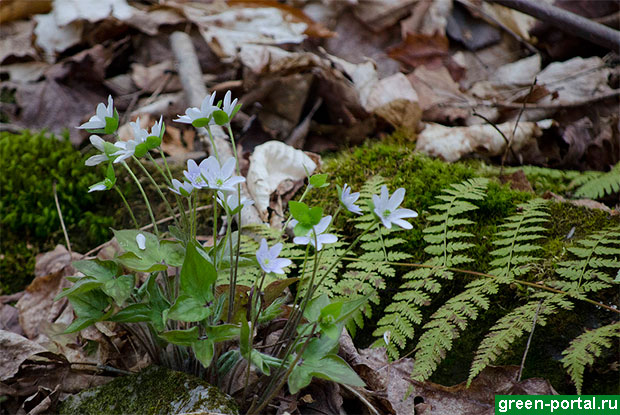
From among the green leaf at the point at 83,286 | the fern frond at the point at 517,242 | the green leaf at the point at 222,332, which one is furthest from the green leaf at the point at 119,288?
the fern frond at the point at 517,242

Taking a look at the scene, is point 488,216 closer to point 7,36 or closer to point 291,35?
point 291,35

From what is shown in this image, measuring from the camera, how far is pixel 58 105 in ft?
12.9

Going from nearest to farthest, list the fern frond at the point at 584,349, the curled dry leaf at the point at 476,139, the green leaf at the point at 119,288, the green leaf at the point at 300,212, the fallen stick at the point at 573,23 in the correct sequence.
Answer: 1. the green leaf at the point at 300,212
2. the green leaf at the point at 119,288
3. the fern frond at the point at 584,349
4. the curled dry leaf at the point at 476,139
5. the fallen stick at the point at 573,23

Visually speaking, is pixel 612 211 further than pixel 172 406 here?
Yes

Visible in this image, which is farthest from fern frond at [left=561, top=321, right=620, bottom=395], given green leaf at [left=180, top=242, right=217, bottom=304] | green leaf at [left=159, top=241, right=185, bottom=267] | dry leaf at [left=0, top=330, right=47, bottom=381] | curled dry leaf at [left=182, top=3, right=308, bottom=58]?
curled dry leaf at [left=182, top=3, right=308, bottom=58]

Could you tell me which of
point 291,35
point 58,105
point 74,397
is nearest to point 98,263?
point 74,397

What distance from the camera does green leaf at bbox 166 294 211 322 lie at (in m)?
1.39

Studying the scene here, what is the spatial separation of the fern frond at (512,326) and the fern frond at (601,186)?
1.03 metres

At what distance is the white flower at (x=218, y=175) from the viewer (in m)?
1.37

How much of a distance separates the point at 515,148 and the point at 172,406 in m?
2.85

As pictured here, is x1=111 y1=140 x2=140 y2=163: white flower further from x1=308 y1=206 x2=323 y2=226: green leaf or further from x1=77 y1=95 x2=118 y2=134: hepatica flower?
x1=308 y1=206 x2=323 y2=226: green leaf

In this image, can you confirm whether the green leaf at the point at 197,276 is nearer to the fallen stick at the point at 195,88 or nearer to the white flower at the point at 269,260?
the white flower at the point at 269,260

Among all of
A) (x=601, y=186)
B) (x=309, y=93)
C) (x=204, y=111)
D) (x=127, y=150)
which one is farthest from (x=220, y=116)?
(x=309, y=93)

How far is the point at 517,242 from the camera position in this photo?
7.34 feet
